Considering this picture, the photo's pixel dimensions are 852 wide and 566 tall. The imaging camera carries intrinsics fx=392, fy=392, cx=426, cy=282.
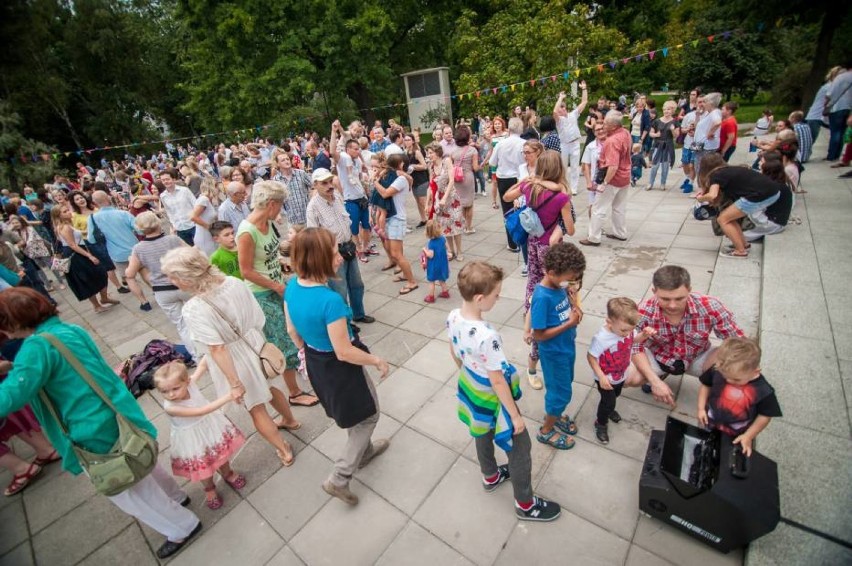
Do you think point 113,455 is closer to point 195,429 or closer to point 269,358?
point 195,429

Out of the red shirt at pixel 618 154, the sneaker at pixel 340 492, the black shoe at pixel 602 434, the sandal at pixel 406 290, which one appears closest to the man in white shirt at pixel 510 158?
the red shirt at pixel 618 154

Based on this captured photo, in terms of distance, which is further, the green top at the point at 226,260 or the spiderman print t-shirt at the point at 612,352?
the green top at the point at 226,260

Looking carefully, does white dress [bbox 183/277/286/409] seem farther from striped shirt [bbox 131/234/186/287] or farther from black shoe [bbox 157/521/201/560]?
striped shirt [bbox 131/234/186/287]

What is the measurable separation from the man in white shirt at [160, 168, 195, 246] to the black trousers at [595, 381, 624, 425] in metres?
6.51

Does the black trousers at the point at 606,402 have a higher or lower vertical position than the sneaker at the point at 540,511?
higher

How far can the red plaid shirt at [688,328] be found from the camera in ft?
9.43

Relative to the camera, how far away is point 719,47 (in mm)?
19562

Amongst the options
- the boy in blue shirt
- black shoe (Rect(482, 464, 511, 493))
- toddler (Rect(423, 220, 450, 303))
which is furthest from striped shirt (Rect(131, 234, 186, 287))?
the boy in blue shirt

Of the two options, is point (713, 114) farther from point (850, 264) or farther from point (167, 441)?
point (167, 441)

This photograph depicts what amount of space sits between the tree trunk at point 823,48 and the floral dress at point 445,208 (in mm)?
17505

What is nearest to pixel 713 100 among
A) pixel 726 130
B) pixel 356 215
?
pixel 726 130

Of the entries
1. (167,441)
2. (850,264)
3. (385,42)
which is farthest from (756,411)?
(385,42)

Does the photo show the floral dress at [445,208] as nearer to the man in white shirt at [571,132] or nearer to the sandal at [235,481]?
the man in white shirt at [571,132]

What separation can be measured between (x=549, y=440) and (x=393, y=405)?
4.60ft
